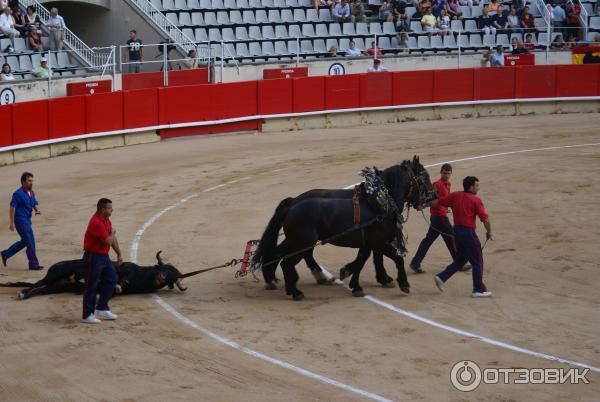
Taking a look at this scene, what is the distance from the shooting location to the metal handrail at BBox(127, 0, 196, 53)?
31.9 m

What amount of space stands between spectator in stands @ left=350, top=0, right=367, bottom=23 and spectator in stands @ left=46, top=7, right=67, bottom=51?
1061 centimetres

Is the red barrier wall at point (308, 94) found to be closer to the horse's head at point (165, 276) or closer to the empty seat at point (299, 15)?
the empty seat at point (299, 15)

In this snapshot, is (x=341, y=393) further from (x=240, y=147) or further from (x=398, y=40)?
(x=398, y=40)

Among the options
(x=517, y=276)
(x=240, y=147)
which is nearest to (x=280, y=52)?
(x=240, y=147)

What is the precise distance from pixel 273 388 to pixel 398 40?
26.4 metres

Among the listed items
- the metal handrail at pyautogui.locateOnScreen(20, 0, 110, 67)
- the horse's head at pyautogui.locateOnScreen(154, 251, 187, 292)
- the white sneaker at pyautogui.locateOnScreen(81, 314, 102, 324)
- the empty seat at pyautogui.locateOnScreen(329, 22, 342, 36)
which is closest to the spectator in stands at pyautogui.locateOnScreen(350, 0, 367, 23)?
the empty seat at pyautogui.locateOnScreen(329, 22, 342, 36)

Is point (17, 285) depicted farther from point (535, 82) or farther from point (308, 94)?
point (535, 82)

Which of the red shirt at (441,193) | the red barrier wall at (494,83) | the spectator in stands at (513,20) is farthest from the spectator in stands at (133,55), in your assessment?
the red shirt at (441,193)

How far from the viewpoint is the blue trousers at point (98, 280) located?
11.7 meters

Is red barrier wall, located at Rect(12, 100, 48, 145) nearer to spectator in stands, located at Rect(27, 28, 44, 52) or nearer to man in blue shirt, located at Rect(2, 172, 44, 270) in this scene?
spectator in stands, located at Rect(27, 28, 44, 52)

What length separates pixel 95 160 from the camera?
24.7 metres

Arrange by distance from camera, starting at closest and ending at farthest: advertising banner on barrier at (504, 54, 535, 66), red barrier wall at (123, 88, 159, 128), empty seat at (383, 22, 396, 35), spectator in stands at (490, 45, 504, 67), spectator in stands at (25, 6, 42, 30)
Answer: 1. red barrier wall at (123, 88, 159, 128)
2. spectator in stands at (25, 6, 42, 30)
3. spectator in stands at (490, 45, 504, 67)
4. advertising banner on barrier at (504, 54, 535, 66)
5. empty seat at (383, 22, 396, 35)

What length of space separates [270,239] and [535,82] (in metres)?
22.3

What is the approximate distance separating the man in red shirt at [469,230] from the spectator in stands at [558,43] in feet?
79.6
